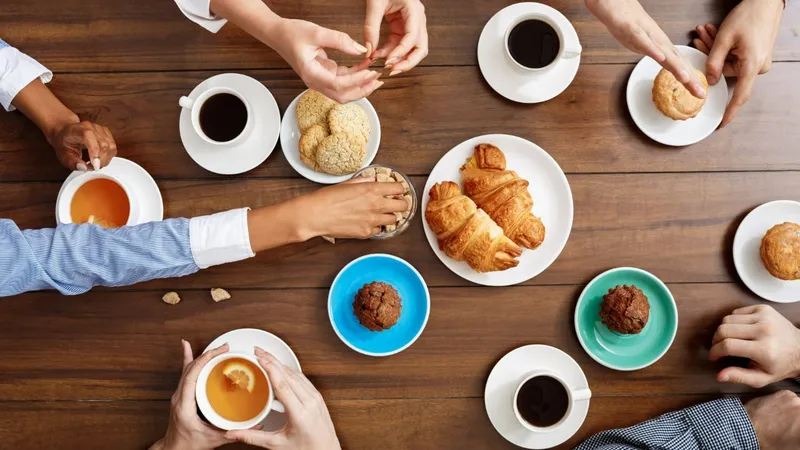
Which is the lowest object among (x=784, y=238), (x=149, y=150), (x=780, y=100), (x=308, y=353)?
(x=308, y=353)

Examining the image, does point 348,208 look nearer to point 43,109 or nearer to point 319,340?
point 319,340

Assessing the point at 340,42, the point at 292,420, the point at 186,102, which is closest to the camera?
the point at 340,42

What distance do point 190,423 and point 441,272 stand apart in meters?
0.69

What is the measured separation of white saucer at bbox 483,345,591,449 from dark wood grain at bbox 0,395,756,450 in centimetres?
4

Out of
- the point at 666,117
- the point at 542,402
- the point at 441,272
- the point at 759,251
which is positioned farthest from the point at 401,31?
the point at 759,251

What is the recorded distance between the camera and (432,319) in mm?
1497

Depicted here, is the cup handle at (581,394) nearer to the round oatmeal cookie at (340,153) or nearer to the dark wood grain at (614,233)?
the dark wood grain at (614,233)

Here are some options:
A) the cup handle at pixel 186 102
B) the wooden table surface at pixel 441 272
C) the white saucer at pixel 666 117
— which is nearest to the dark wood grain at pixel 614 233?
the wooden table surface at pixel 441 272

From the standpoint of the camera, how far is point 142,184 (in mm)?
1503

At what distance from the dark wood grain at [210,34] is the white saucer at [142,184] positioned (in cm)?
27

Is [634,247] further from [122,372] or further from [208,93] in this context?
[122,372]

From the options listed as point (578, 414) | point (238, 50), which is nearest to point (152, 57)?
point (238, 50)

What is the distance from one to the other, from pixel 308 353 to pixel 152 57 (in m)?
0.88

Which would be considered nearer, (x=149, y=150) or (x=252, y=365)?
(x=252, y=365)
